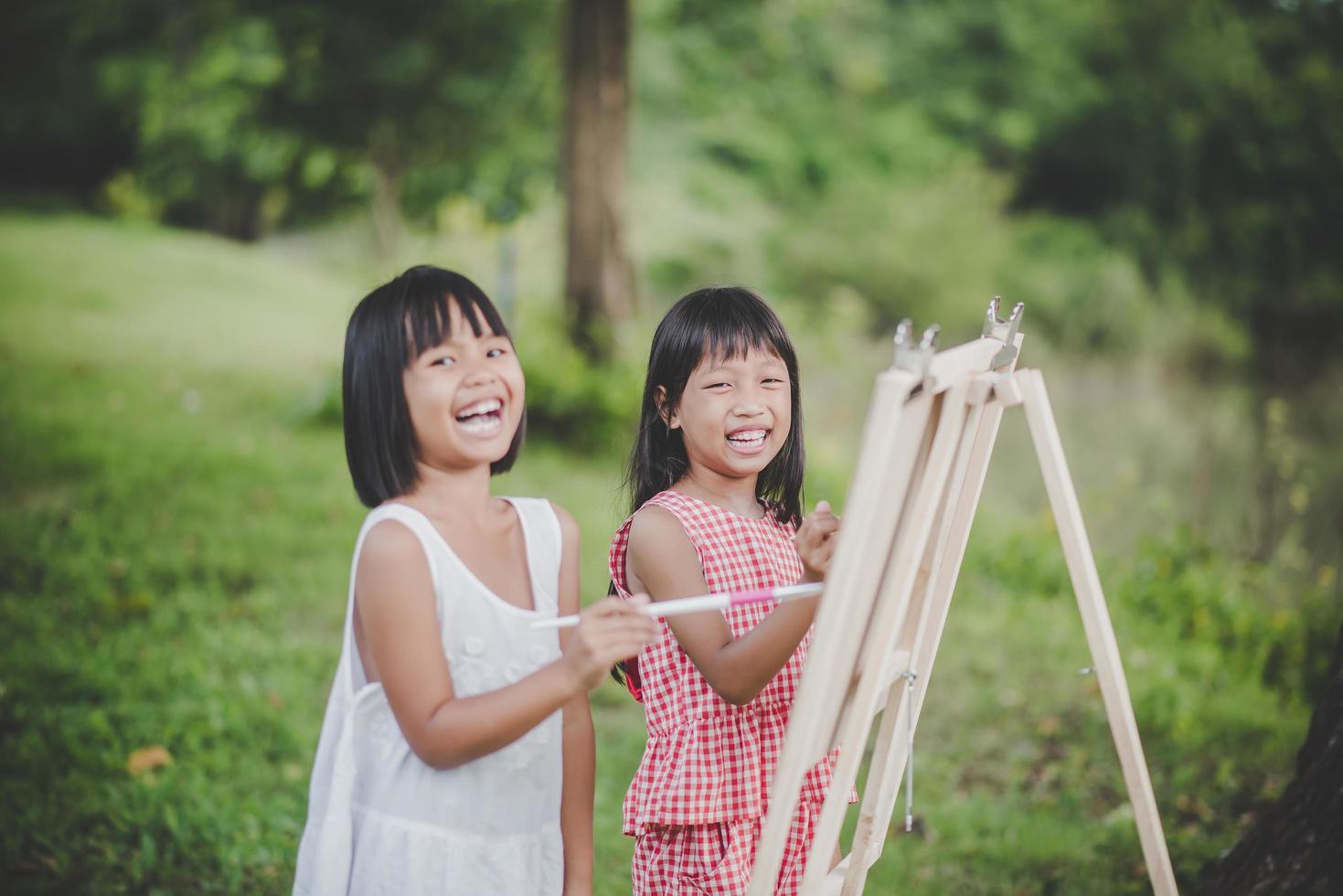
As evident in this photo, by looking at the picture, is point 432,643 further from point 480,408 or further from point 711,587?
point 711,587

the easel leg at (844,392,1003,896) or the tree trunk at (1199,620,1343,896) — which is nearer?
the easel leg at (844,392,1003,896)

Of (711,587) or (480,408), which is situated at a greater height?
(480,408)

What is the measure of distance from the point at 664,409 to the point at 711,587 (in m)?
0.43

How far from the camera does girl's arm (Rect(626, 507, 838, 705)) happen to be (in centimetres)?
186

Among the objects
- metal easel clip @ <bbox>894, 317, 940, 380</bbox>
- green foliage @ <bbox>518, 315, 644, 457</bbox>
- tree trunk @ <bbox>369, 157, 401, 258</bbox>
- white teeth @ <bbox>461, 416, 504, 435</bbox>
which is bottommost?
white teeth @ <bbox>461, 416, 504, 435</bbox>

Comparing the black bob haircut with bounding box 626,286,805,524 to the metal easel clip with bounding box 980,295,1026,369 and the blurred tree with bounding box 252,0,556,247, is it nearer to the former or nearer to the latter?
the metal easel clip with bounding box 980,295,1026,369

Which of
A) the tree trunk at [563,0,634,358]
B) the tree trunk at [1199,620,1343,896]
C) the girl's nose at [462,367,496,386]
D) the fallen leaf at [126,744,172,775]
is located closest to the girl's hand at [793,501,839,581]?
the girl's nose at [462,367,496,386]

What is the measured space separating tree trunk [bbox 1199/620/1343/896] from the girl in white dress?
1.70m

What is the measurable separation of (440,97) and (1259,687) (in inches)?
579

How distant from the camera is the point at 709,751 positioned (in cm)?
219

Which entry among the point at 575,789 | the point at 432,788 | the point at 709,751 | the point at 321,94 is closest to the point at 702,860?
the point at 709,751

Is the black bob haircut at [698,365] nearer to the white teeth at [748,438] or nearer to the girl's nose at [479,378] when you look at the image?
the white teeth at [748,438]

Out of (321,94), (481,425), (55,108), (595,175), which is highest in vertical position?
(55,108)

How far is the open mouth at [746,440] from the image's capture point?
2.24 meters
